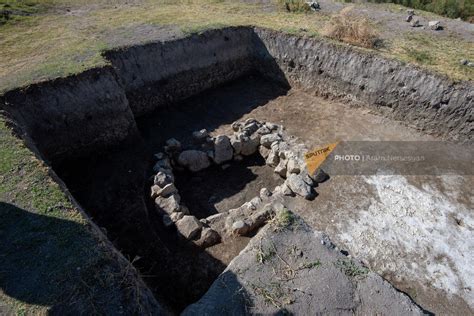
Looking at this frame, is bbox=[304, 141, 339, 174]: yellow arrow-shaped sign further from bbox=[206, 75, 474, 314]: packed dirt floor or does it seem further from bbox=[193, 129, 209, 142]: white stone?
bbox=[193, 129, 209, 142]: white stone

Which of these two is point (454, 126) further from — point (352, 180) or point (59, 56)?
point (59, 56)

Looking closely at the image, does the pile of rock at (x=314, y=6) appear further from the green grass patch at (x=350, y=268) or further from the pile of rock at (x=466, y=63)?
the green grass patch at (x=350, y=268)

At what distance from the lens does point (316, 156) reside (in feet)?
28.7

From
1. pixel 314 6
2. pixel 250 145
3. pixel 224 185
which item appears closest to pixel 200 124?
pixel 250 145

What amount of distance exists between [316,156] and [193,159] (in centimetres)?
354

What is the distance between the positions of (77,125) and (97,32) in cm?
445

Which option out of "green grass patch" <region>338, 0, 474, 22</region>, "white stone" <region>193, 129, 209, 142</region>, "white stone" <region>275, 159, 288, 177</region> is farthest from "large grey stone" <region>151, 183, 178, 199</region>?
"green grass patch" <region>338, 0, 474, 22</region>

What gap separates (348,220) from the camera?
23.3 feet

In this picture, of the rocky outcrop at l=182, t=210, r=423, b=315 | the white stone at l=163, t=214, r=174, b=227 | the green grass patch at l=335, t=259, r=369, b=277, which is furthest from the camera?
the white stone at l=163, t=214, r=174, b=227

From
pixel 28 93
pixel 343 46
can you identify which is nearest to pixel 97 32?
pixel 28 93

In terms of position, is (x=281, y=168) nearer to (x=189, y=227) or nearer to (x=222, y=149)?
(x=222, y=149)

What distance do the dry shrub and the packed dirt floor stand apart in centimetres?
346

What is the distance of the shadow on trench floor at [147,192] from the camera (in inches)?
241

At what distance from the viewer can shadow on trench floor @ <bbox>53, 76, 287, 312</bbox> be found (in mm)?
6130
